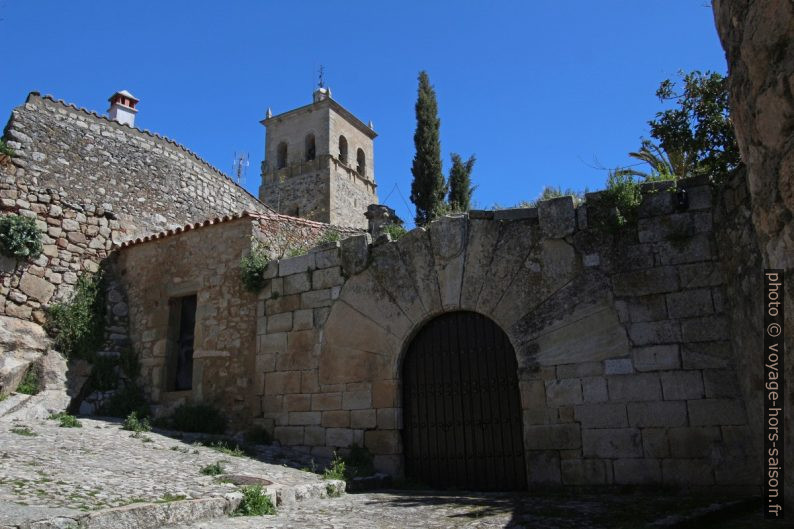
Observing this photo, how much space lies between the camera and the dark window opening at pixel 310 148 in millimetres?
33375

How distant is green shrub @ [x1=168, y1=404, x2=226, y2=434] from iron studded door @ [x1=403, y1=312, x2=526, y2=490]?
2700 millimetres

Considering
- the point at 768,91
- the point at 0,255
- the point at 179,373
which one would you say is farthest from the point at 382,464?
the point at 0,255

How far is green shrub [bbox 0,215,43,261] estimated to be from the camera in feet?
27.9

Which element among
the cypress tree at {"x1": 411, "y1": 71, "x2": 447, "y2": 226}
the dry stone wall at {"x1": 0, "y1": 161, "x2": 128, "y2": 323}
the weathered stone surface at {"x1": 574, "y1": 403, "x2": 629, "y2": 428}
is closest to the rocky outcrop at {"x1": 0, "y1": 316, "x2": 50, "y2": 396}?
the dry stone wall at {"x1": 0, "y1": 161, "x2": 128, "y2": 323}

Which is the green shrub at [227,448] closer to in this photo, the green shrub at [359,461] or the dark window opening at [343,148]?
the green shrub at [359,461]

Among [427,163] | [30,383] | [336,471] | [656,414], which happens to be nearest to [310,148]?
[427,163]

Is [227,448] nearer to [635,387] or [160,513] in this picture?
[160,513]

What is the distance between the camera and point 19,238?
28.1 ft

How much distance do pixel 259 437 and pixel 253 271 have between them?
2208mm

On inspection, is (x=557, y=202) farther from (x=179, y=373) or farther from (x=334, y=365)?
(x=179, y=373)

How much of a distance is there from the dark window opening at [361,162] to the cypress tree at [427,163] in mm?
10535

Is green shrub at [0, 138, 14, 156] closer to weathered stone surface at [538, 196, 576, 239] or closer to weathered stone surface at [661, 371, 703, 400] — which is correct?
weathered stone surface at [538, 196, 576, 239]

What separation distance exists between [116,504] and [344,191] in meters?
28.9

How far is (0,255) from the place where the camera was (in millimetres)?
8492
